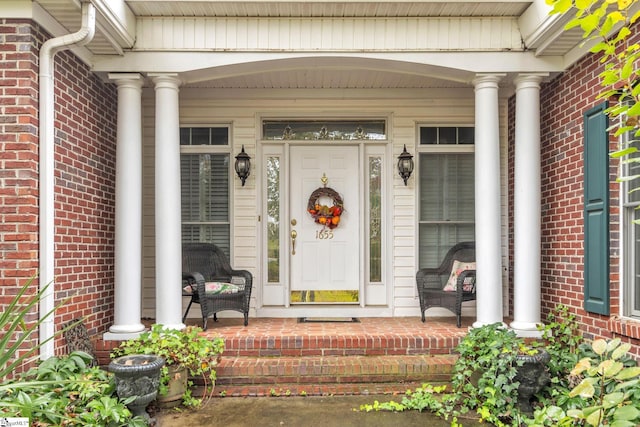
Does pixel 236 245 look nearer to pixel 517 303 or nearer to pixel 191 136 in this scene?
pixel 191 136

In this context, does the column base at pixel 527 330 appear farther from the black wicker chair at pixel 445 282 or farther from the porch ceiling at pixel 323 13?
the porch ceiling at pixel 323 13

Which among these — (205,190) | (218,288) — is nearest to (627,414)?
(218,288)

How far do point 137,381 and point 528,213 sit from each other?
3268 millimetres

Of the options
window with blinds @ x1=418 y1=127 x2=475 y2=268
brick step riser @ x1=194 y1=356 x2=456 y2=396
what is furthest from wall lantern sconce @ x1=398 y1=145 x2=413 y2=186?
brick step riser @ x1=194 y1=356 x2=456 y2=396

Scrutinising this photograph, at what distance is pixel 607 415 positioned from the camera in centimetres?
181

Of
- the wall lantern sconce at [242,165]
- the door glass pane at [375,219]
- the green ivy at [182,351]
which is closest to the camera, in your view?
the green ivy at [182,351]

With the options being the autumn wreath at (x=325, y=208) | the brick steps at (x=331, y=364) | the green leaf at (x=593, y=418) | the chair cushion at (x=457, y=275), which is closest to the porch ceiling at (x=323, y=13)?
the autumn wreath at (x=325, y=208)

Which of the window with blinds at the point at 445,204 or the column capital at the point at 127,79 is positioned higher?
the column capital at the point at 127,79

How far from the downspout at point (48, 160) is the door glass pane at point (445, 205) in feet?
11.3

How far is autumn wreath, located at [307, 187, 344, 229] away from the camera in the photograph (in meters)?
5.25

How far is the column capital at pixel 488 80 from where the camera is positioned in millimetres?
4133

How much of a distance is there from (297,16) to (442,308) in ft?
10.5

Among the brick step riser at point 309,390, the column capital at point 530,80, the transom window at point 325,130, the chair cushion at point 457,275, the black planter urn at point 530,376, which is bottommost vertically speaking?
the brick step riser at point 309,390

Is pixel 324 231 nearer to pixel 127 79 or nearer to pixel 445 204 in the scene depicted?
pixel 445 204
